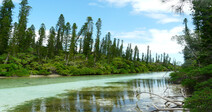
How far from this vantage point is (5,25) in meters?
27.1

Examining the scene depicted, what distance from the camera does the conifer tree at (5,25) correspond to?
26366 mm

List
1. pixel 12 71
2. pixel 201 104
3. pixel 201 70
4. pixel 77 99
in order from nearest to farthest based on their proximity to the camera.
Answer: pixel 201 104 < pixel 201 70 < pixel 77 99 < pixel 12 71

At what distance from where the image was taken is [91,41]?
45.2m

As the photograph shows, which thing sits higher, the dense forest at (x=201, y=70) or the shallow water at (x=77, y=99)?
the dense forest at (x=201, y=70)

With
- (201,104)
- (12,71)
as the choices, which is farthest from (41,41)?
(201,104)

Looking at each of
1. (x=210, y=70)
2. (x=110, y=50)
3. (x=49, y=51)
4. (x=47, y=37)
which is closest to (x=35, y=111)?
(x=210, y=70)

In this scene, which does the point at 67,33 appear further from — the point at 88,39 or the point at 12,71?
the point at 12,71

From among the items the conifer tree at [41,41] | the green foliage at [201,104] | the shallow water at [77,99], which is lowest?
the shallow water at [77,99]

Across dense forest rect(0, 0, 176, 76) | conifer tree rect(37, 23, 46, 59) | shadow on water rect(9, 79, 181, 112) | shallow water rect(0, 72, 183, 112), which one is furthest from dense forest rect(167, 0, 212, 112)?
conifer tree rect(37, 23, 46, 59)

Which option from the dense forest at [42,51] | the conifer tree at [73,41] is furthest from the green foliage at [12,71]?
the conifer tree at [73,41]

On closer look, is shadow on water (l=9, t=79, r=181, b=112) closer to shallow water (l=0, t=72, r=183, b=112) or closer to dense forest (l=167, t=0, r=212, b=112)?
shallow water (l=0, t=72, r=183, b=112)

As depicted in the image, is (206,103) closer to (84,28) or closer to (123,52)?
(84,28)

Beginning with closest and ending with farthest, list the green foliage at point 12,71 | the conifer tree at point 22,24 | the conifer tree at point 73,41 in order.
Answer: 1. the green foliage at point 12,71
2. the conifer tree at point 22,24
3. the conifer tree at point 73,41

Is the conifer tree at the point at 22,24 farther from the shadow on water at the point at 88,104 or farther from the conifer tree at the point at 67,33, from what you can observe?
the shadow on water at the point at 88,104
